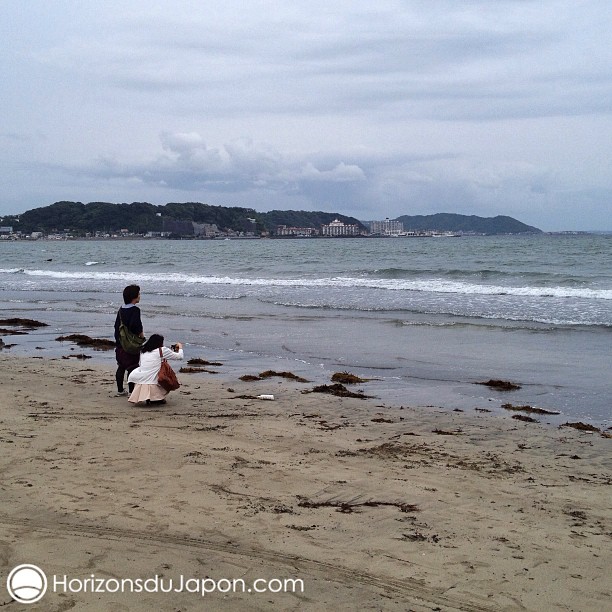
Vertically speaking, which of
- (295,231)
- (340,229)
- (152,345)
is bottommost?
(152,345)

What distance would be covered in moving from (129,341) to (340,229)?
145757 mm

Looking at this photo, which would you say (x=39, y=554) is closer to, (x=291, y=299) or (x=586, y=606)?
(x=586, y=606)

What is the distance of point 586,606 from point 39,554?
10.7 feet

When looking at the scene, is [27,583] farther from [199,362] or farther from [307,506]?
[199,362]

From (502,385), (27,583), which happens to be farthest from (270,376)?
(27,583)

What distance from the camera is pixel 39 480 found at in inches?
217

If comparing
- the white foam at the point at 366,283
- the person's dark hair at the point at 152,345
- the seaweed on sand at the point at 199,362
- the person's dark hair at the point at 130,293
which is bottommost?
the seaweed on sand at the point at 199,362

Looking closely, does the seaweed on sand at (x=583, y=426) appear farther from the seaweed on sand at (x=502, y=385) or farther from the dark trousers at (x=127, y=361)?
the dark trousers at (x=127, y=361)

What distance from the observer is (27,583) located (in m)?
3.75

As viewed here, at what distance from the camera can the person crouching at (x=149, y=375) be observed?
8625 mm

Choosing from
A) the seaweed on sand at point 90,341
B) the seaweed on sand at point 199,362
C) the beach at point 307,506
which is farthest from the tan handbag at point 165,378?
the seaweed on sand at point 90,341

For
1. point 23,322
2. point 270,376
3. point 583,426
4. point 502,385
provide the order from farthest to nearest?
point 23,322
point 270,376
point 502,385
point 583,426

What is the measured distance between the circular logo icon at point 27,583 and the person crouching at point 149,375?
471 cm

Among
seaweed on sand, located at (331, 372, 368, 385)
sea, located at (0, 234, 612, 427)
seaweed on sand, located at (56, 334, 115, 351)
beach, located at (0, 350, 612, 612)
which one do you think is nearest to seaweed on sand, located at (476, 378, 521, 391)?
sea, located at (0, 234, 612, 427)
